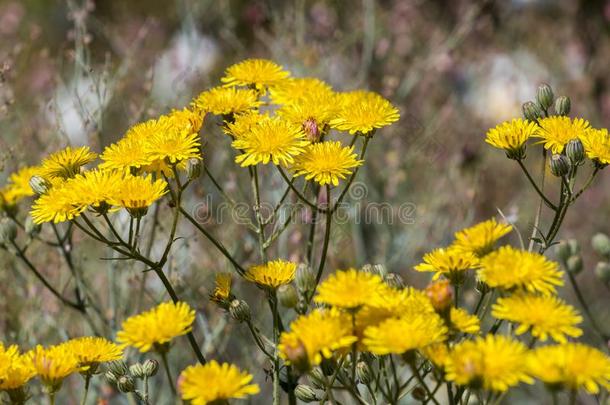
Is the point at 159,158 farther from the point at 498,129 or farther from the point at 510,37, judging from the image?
the point at 510,37

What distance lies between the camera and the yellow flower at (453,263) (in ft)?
4.77

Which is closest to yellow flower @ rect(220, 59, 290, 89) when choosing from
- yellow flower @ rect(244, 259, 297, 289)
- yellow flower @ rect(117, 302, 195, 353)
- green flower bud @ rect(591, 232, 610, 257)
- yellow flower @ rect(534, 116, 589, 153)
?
yellow flower @ rect(244, 259, 297, 289)

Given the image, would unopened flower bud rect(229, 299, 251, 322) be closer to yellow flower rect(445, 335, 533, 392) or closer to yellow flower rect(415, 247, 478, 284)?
yellow flower rect(415, 247, 478, 284)

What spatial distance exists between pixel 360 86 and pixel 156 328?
2.88m

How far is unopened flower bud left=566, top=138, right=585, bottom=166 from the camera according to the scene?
5.27 feet

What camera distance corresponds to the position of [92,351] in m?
1.44

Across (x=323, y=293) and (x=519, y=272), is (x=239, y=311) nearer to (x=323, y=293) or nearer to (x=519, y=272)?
(x=323, y=293)

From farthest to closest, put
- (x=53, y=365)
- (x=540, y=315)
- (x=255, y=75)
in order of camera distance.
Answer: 1. (x=255, y=75)
2. (x=53, y=365)
3. (x=540, y=315)

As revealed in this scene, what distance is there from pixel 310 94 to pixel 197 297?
1321mm

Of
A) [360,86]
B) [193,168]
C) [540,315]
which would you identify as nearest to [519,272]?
[540,315]

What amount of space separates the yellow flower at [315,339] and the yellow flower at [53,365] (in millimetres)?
425

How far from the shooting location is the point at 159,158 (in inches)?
62.9

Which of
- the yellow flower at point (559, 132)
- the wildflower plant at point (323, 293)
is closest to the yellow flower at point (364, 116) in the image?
the wildflower plant at point (323, 293)

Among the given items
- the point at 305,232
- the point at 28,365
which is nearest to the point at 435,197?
the point at 305,232
